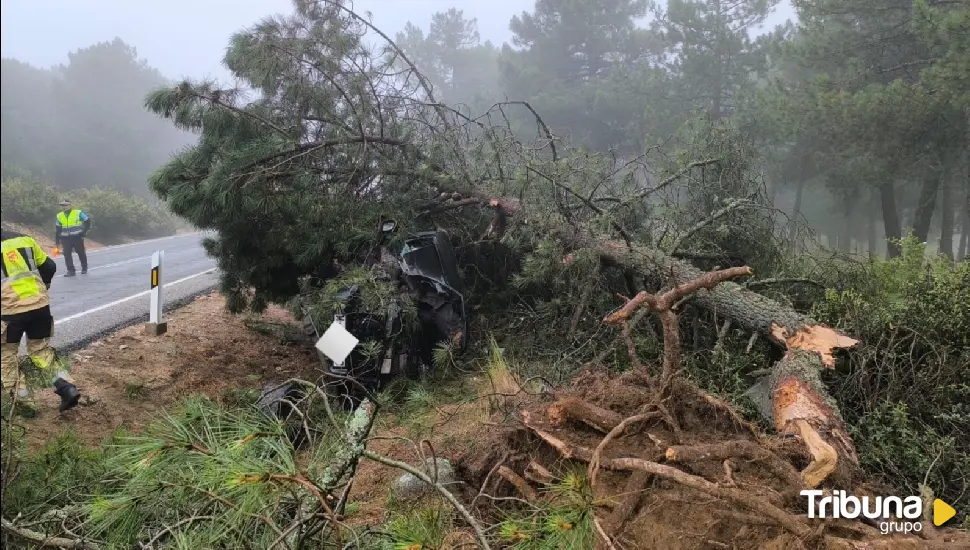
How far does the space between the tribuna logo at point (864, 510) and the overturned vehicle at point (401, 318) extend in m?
2.97

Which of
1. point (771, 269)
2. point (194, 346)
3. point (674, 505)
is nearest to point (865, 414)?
point (674, 505)

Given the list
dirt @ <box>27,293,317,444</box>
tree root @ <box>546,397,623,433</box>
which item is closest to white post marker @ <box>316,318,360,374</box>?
tree root @ <box>546,397,623,433</box>

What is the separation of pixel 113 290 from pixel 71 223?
202 centimetres

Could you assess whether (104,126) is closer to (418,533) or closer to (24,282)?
(24,282)

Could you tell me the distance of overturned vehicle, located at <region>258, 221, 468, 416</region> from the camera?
15.2ft

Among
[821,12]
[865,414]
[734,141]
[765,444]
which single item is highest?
[821,12]

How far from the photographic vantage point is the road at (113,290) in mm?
6219

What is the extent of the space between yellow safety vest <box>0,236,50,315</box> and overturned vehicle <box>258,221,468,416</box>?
5.35ft

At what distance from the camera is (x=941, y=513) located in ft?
7.97

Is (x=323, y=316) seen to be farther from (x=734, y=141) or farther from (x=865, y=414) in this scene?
(x=734, y=141)

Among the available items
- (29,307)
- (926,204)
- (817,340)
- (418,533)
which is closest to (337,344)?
(418,533)

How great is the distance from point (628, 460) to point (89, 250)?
1680cm

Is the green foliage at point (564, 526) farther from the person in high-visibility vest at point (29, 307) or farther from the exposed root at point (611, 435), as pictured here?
the person in high-visibility vest at point (29, 307)

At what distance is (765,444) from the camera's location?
2.57m
